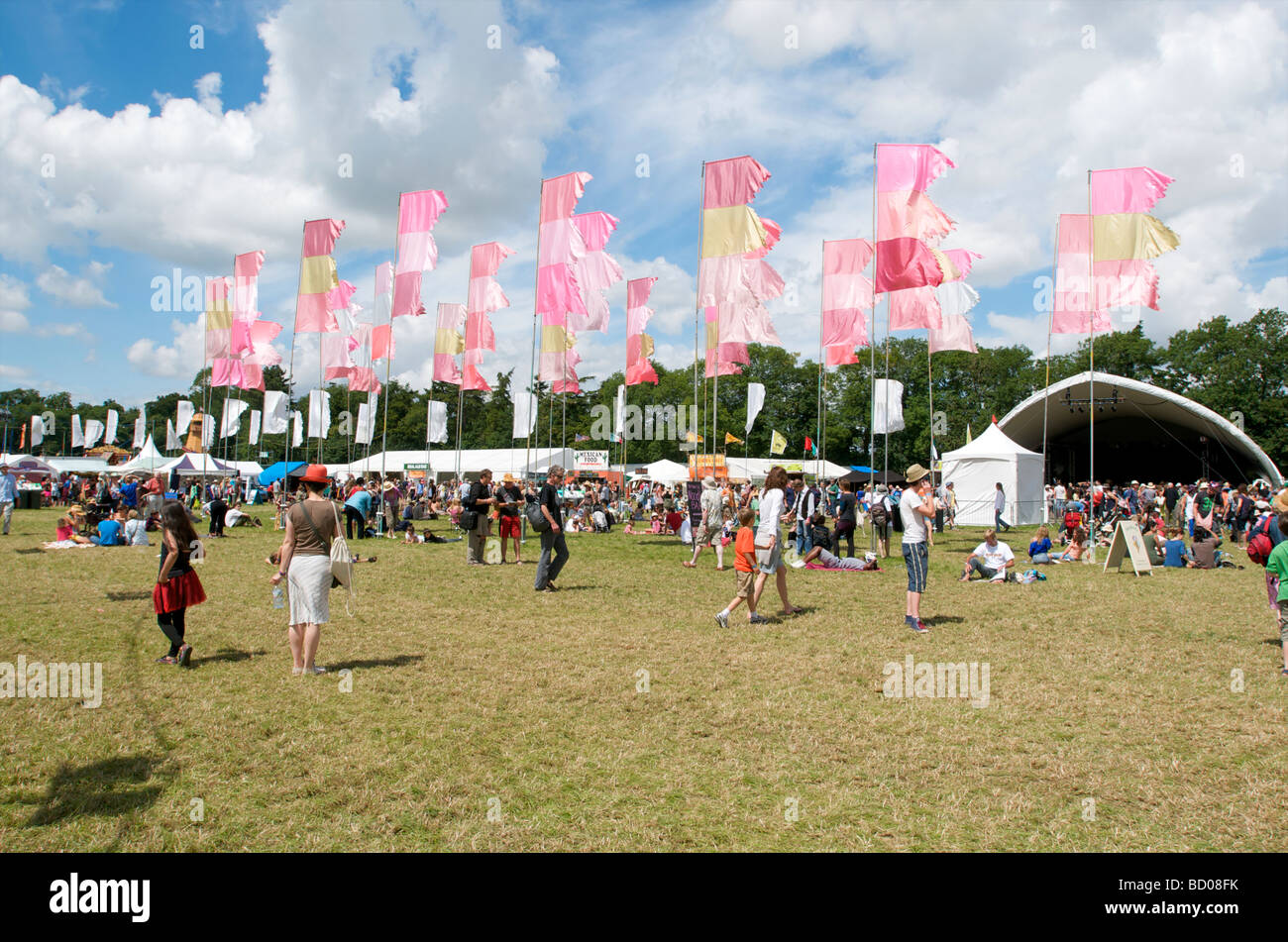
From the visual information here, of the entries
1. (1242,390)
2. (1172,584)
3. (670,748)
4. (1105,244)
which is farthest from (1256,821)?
(1242,390)

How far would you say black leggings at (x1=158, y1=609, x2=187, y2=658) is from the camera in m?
6.98

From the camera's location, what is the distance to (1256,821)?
12.9ft

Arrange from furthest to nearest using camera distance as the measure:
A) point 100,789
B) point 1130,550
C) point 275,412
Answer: point 275,412
point 1130,550
point 100,789

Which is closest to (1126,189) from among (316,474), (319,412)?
(316,474)

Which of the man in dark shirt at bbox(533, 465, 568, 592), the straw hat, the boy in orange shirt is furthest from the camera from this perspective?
the man in dark shirt at bbox(533, 465, 568, 592)

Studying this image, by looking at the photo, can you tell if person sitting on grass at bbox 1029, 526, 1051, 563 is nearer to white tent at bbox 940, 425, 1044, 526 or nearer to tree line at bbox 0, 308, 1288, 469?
white tent at bbox 940, 425, 1044, 526

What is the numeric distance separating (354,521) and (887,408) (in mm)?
14514

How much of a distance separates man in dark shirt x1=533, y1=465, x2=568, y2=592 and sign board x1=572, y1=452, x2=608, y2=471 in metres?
32.1

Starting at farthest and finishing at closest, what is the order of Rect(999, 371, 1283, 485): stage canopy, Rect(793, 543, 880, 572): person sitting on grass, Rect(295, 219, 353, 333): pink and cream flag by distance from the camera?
Rect(999, 371, 1283, 485): stage canopy → Rect(295, 219, 353, 333): pink and cream flag → Rect(793, 543, 880, 572): person sitting on grass

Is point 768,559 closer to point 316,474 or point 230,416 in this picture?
point 316,474

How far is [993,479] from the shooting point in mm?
30328

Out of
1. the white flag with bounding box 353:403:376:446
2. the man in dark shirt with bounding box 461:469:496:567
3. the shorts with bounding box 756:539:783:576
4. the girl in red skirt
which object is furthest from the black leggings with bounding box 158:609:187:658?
the white flag with bounding box 353:403:376:446

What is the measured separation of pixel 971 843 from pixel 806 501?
44.5ft

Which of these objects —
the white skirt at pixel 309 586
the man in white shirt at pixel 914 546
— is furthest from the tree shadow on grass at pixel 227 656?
the man in white shirt at pixel 914 546
